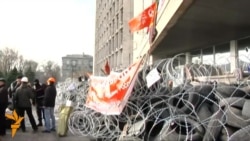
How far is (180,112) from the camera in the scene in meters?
→ 6.60

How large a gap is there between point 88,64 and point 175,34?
327ft

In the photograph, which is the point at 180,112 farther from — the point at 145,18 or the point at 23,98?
the point at 23,98

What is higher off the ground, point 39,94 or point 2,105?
point 39,94

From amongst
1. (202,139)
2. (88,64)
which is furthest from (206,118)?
(88,64)

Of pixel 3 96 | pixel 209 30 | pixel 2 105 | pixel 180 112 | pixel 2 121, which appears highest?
pixel 209 30

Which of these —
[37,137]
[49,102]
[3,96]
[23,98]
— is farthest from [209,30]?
[3,96]

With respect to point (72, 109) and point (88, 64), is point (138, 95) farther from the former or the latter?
point (88, 64)

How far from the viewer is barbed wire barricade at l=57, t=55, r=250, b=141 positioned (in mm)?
5711

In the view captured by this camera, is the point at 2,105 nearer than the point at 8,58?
Yes

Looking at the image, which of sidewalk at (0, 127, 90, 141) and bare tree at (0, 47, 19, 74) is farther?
bare tree at (0, 47, 19, 74)

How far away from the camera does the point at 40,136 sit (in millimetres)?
11469

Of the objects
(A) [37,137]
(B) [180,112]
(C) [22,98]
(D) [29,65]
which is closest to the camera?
(B) [180,112]

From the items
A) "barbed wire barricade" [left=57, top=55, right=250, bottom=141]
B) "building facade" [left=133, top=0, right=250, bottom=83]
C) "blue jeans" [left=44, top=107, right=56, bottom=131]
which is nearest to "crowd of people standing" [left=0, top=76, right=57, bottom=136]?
"blue jeans" [left=44, top=107, right=56, bottom=131]

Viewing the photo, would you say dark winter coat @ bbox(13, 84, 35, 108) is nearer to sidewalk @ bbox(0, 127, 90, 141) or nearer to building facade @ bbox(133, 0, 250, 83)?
sidewalk @ bbox(0, 127, 90, 141)
